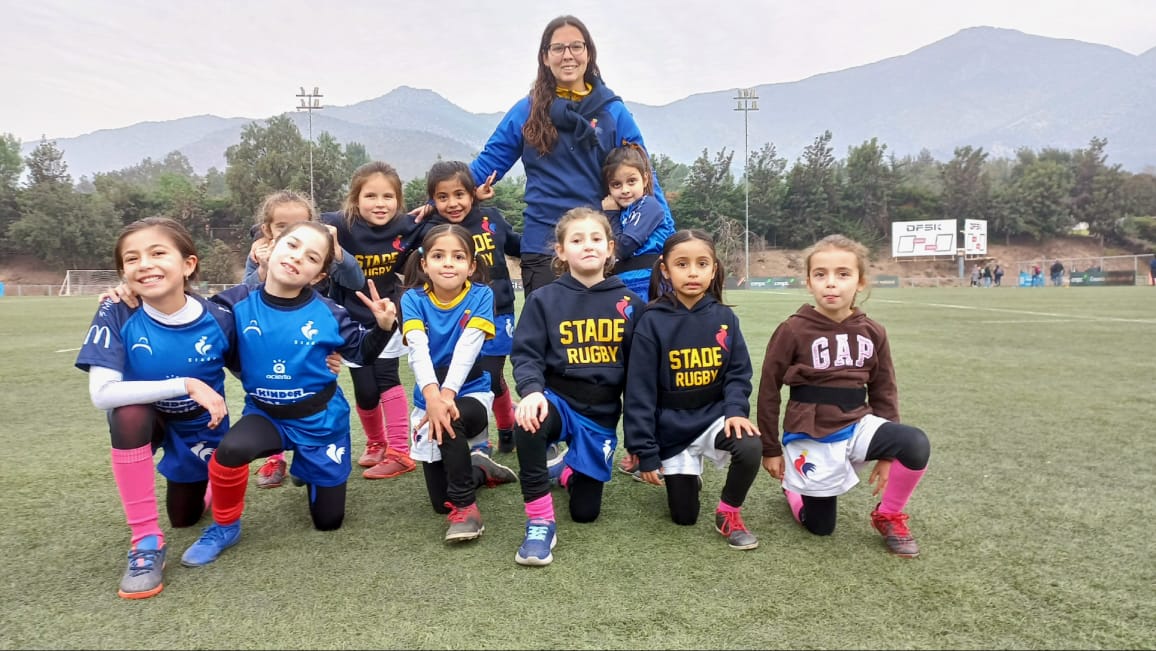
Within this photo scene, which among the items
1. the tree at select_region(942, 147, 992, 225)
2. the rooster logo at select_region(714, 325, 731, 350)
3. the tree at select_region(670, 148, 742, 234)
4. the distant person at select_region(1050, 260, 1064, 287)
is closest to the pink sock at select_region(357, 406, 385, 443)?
the rooster logo at select_region(714, 325, 731, 350)

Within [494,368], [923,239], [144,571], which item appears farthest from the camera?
[923,239]

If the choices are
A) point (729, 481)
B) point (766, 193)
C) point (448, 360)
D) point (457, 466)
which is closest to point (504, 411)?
point (448, 360)

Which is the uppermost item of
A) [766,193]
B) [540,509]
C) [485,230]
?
[766,193]

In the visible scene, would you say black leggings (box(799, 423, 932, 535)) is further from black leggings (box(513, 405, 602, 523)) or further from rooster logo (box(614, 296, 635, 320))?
rooster logo (box(614, 296, 635, 320))

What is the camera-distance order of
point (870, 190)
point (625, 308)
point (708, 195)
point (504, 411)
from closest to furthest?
point (625, 308), point (504, 411), point (708, 195), point (870, 190)

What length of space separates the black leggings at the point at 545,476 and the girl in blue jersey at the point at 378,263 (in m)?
1.18

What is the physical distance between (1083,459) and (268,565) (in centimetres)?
395

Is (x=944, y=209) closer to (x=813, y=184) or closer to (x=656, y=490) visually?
(x=813, y=184)

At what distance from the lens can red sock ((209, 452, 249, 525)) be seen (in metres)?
2.37

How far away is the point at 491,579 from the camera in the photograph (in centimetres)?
212

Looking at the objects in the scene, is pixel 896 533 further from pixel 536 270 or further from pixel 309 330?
pixel 309 330

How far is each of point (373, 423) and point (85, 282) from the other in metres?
48.1

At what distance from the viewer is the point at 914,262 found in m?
49.4

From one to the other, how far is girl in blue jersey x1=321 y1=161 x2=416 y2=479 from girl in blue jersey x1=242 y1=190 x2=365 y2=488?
19 cm
